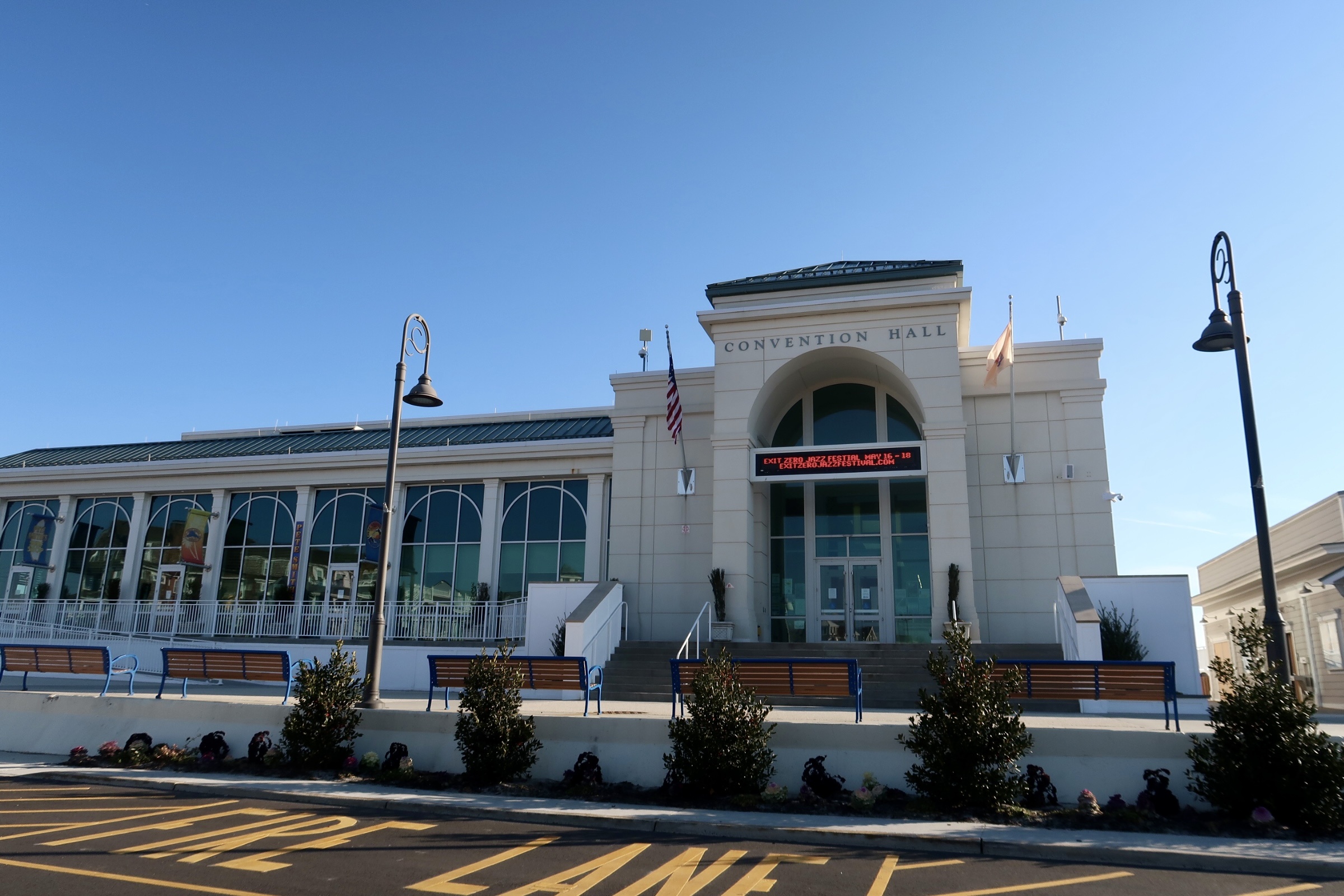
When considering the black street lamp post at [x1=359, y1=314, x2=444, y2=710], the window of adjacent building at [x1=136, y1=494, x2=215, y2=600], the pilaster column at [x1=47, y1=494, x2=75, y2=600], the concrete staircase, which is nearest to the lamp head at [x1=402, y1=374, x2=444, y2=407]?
the black street lamp post at [x1=359, y1=314, x2=444, y2=710]

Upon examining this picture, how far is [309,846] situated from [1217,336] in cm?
1193

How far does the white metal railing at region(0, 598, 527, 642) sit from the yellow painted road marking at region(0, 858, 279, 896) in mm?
13142

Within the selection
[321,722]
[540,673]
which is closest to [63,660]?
[321,722]

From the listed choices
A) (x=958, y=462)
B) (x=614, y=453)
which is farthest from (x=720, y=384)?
(x=958, y=462)

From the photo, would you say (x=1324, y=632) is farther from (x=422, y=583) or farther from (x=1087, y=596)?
(x=422, y=583)

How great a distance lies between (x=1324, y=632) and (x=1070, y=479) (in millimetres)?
10364

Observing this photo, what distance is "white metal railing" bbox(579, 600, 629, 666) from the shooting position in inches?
717

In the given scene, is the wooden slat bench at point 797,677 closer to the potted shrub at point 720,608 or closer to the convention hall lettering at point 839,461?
the potted shrub at point 720,608

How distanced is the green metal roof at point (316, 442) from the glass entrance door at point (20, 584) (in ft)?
12.0

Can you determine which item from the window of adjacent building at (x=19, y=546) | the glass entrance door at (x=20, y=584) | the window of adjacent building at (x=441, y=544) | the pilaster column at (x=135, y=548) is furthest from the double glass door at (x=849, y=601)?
the glass entrance door at (x=20, y=584)

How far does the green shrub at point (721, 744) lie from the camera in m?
10.1

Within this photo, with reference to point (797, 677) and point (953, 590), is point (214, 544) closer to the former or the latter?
point (953, 590)

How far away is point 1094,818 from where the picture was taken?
904 cm

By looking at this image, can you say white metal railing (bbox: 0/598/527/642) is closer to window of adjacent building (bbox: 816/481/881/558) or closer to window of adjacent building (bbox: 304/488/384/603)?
window of adjacent building (bbox: 304/488/384/603)
